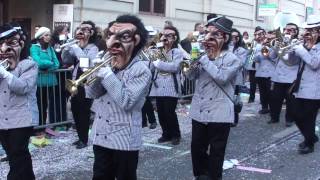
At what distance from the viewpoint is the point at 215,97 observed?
541cm

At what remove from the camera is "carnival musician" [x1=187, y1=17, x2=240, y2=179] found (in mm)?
5340

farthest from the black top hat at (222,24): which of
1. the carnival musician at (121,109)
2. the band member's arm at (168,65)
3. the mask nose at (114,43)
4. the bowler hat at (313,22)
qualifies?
the band member's arm at (168,65)

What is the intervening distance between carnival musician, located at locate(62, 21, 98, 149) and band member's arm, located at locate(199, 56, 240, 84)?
7.68 feet

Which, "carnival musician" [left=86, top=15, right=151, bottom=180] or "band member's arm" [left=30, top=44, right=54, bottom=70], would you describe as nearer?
"carnival musician" [left=86, top=15, right=151, bottom=180]

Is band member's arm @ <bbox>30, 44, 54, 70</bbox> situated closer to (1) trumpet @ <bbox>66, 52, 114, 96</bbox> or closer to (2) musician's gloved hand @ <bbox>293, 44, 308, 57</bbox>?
(2) musician's gloved hand @ <bbox>293, 44, 308, 57</bbox>

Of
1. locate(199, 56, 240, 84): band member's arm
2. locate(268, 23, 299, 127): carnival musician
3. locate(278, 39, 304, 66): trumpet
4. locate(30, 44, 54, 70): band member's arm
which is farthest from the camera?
locate(268, 23, 299, 127): carnival musician

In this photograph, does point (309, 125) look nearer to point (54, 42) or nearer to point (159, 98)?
point (159, 98)

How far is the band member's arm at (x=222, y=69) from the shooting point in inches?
207

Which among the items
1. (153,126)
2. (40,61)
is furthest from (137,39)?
(153,126)

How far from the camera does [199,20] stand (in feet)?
59.5

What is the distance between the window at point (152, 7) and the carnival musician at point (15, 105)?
1016 cm

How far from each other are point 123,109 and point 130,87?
18cm

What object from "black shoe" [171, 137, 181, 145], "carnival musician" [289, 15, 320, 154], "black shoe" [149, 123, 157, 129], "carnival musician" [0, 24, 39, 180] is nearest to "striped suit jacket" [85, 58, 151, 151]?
"carnival musician" [0, 24, 39, 180]

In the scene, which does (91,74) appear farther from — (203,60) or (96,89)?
(203,60)
